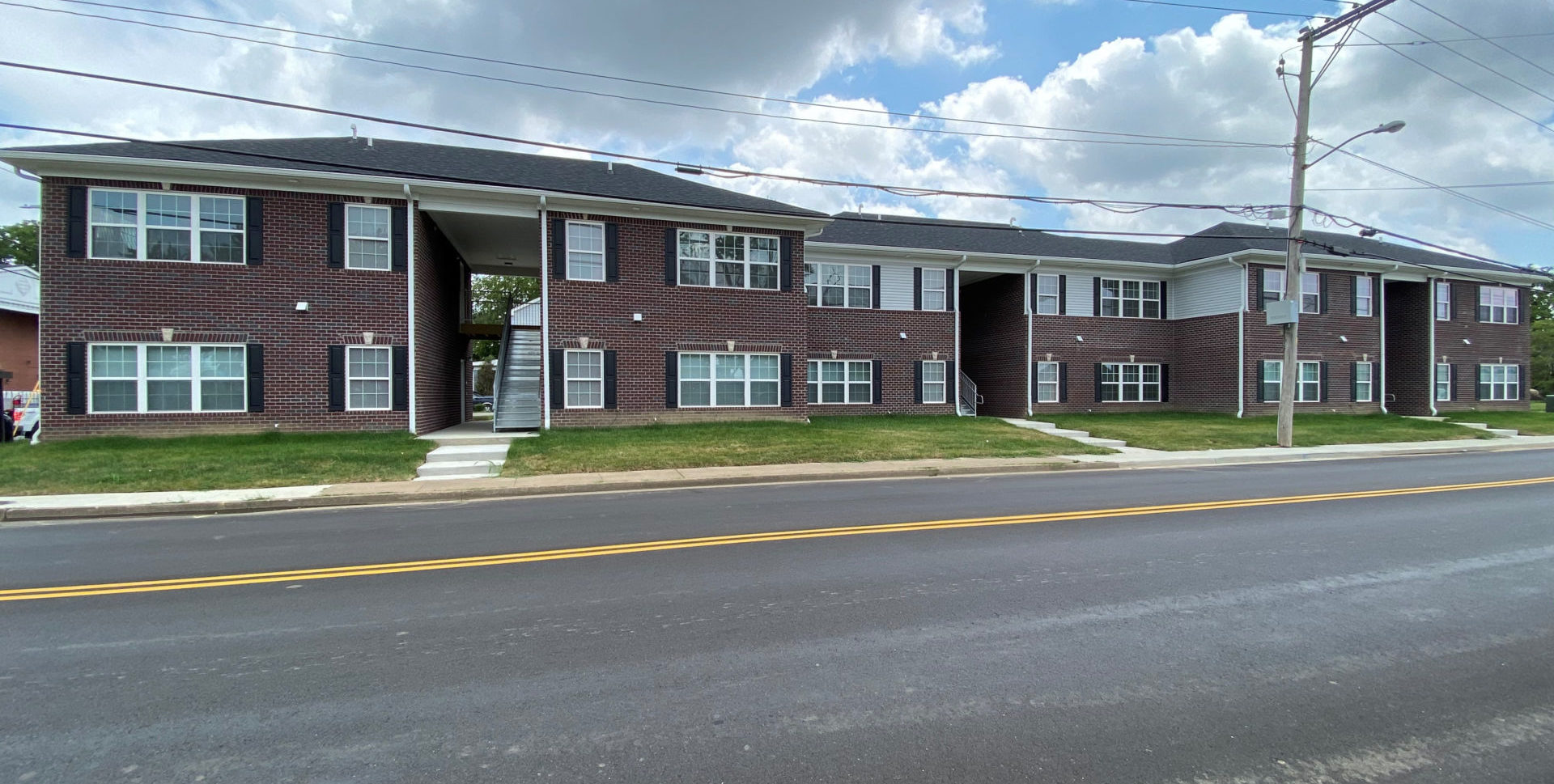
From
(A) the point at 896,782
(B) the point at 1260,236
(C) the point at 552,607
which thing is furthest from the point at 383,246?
(B) the point at 1260,236

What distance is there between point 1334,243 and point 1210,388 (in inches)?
367

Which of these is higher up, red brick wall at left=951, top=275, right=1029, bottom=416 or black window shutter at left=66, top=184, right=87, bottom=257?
black window shutter at left=66, top=184, right=87, bottom=257

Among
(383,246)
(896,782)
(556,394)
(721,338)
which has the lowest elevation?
(896,782)

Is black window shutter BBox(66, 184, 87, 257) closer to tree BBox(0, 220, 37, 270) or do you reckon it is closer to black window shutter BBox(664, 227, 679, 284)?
black window shutter BBox(664, 227, 679, 284)

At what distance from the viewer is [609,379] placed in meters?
18.5

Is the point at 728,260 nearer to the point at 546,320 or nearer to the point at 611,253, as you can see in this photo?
the point at 611,253

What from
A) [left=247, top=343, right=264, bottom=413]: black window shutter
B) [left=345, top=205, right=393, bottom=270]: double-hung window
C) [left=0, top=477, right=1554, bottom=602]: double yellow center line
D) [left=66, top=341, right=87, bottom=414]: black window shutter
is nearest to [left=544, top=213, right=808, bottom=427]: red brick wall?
[left=345, top=205, right=393, bottom=270]: double-hung window

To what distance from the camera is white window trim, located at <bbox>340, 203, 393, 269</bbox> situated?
16578 millimetres

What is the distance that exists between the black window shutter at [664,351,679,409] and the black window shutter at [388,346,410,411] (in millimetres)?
6110

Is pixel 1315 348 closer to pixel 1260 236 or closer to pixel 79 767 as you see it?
pixel 1260 236

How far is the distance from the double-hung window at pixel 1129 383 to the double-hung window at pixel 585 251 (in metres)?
18.8

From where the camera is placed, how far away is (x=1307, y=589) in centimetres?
558

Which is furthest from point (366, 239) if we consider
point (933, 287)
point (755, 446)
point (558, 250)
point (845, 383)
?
point (933, 287)

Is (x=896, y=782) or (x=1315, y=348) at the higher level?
(x=1315, y=348)
